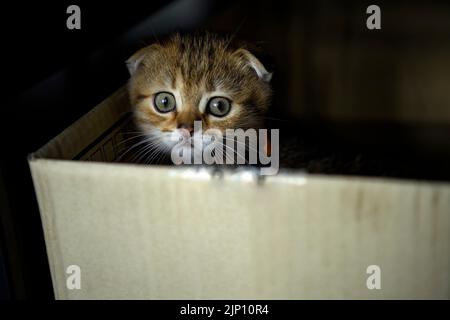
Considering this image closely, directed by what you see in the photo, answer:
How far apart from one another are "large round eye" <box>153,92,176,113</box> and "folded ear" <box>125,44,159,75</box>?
0.08m

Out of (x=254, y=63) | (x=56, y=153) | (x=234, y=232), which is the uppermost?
(x=254, y=63)

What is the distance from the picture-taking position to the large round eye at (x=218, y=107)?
112cm

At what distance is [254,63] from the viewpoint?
1096mm

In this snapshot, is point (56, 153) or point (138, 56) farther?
point (138, 56)

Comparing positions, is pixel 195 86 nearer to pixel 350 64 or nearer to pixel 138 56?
pixel 138 56

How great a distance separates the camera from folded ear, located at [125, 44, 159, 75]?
111 centimetres

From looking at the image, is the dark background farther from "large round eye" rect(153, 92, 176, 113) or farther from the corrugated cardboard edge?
the corrugated cardboard edge

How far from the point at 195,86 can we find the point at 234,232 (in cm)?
50

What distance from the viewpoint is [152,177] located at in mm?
672

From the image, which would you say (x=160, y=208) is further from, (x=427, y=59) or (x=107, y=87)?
(x=427, y=59)

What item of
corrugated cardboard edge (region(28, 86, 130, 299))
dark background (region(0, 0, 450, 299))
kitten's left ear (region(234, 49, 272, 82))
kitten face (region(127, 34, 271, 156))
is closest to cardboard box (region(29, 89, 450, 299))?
corrugated cardboard edge (region(28, 86, 130, 299))

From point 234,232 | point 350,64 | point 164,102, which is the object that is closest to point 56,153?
point 234,232

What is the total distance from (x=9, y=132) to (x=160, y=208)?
0.41 m
